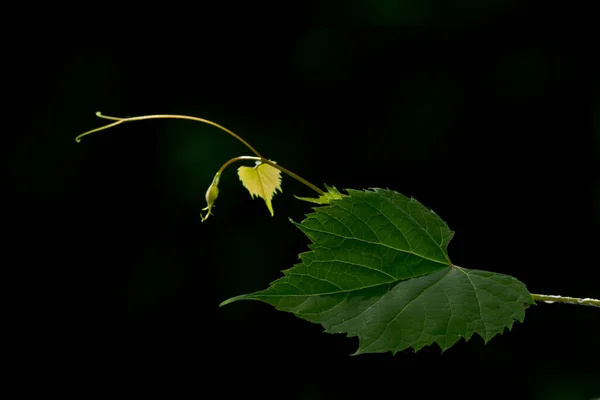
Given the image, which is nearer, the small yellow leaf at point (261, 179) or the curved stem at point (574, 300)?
the curved stem at point (574, 300)

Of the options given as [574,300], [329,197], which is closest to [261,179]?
[329,197]

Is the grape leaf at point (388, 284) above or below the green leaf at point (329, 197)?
below

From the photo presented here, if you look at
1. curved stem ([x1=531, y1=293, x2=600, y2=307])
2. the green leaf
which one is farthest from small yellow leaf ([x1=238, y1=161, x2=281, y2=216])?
curved stem ([x1=531, y1=293, x2=600, y2=307])

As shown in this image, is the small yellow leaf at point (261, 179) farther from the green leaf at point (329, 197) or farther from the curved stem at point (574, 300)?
the curved stem at point (574, 300)

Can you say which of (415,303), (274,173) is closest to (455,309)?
(415,303)

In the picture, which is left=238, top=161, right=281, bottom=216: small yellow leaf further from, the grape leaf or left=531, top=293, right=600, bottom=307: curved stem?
left=531, top=293, right=600, bottom=307: curved stem

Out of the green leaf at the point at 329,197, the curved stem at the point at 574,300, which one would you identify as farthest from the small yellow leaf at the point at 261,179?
the curved stem at the point at 574,300

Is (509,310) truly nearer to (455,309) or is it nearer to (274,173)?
(455,309)
